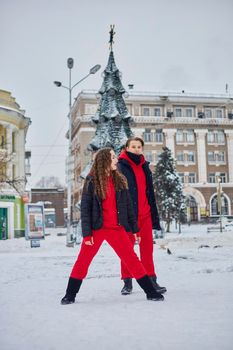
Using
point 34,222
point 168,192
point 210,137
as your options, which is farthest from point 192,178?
point 34,222

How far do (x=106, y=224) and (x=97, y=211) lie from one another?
0.17 m

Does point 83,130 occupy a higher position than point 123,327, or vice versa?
point 83,130

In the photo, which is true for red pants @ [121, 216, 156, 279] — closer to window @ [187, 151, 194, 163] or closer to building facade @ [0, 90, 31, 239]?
building facade @ [0, 90, 31, 239]

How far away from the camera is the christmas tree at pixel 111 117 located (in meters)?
19.7

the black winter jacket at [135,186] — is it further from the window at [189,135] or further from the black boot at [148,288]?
the window at [189,135]

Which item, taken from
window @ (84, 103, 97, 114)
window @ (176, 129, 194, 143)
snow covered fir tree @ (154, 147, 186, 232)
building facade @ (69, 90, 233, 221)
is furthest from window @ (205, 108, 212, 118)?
snow covered fir tree @ (154, 147, 186, 232)

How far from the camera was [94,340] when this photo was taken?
10.6ft

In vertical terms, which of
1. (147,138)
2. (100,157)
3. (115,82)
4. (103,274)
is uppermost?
(147,138)

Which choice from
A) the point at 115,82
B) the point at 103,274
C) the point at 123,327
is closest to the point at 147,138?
the point at 115,82

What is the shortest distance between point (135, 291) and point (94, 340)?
8.06 feet

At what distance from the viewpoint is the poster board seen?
788 inches

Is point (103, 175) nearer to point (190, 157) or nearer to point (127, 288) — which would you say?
point (127, 288)

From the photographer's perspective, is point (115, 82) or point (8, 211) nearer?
point (115, 82)

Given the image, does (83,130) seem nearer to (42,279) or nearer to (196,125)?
(196,125)
